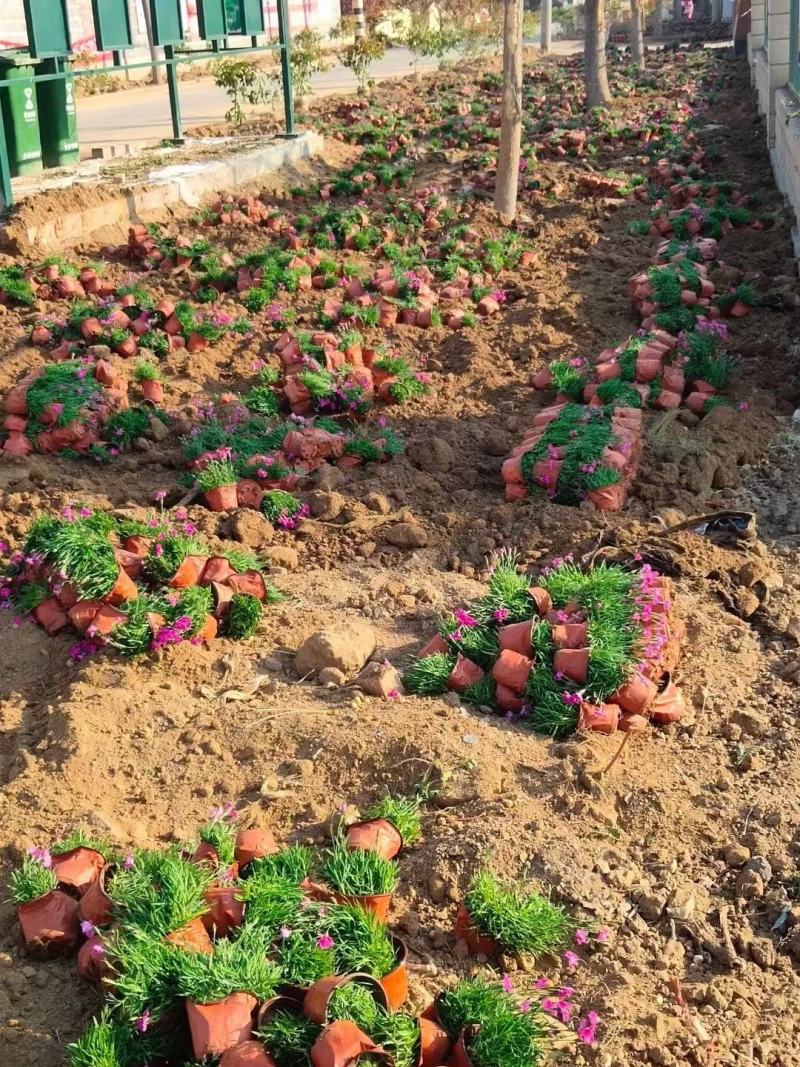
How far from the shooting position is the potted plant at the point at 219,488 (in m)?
6.11

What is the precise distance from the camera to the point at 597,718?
167 inches

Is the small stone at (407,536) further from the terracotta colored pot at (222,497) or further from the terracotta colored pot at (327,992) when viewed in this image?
the terracotta colored pot at (327,992)

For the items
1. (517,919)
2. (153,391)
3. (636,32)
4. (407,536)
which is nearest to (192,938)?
(517,919)

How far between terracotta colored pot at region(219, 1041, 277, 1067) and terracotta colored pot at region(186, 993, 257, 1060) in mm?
45

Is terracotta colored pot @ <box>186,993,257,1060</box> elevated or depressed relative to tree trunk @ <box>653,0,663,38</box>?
depressed

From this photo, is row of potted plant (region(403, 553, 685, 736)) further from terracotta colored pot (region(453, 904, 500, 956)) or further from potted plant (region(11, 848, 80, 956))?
potted plant (region(11, 848, 80, 956))

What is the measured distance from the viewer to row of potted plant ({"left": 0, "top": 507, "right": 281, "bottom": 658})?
470 centimetres

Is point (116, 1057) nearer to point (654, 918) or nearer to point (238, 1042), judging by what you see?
point (238, 1042)

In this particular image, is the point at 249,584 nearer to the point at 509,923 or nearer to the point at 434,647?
the point at 434,647

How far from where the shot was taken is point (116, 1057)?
282 cm

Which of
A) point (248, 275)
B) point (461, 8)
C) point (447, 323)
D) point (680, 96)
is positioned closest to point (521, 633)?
point (447, 323)

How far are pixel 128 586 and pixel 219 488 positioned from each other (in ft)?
4.70

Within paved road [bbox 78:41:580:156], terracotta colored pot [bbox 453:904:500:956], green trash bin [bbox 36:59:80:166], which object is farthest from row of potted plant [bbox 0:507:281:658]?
paved road [bbox 78:41:580:156]

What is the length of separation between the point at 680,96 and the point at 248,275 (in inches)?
551
